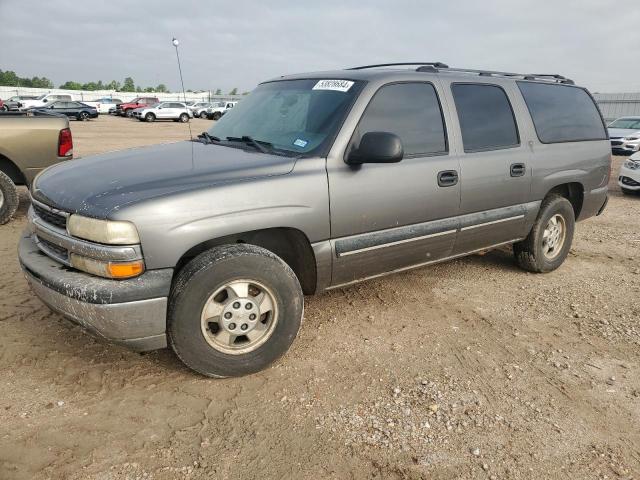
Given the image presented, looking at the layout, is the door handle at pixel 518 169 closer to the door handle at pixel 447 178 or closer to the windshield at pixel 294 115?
the door handle at pixel 447 178

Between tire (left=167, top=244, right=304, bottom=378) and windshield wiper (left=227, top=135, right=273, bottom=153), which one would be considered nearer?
tire (left=167, top=244, right=304, bottom=378)

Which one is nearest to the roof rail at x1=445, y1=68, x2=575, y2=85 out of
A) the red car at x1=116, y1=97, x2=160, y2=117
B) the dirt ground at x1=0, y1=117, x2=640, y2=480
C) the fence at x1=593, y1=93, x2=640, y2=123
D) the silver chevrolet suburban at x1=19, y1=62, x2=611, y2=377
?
the silver chevrolet suburban at x1=19, y1=62, x2=611, y2=377

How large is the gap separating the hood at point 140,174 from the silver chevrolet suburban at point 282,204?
0.04 feet

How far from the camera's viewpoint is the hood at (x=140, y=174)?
2576 millimetres

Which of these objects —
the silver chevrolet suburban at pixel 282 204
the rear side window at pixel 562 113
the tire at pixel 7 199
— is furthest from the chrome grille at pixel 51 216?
the rear side window at pixel 562 113

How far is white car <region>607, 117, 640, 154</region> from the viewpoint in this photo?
1522cm

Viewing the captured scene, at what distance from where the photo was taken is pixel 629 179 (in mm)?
9555

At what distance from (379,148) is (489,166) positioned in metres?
1.36

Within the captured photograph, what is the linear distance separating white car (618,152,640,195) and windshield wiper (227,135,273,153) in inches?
348

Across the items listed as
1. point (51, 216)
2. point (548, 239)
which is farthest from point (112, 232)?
point (548, 239)

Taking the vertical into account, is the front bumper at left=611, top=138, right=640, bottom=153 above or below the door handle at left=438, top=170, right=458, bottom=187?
below

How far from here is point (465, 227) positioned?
386 centimetres

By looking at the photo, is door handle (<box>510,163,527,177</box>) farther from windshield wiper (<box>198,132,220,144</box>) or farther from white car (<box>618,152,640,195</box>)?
white car (<box>618,152,640,195</box>)

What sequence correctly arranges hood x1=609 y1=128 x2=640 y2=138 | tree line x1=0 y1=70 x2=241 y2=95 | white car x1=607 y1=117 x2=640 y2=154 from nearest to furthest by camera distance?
white car x1=607 y1=117 x2=640 y2=154
hood x1=609 y1=128 x2=640 y2=138
tree line x1=0 y1=70 x2=241 y2=95
